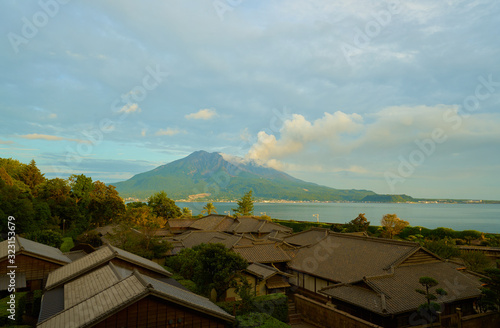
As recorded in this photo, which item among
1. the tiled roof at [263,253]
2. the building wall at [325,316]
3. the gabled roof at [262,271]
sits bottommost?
the building wall at [325,316]

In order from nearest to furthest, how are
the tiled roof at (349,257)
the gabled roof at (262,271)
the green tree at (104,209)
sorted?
the tiled roof at (349,257) < the gabled roof at (262,271) < the green tree at (104,209)

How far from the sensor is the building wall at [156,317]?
9.77 metres

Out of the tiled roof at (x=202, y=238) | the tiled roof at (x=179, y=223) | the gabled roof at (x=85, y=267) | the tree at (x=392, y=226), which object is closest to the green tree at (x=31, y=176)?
the tiled roof at (x=179, y=223)

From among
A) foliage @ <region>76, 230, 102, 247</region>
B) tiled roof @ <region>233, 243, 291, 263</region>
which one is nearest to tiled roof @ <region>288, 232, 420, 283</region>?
tiled roof @ <region>233, 243, 291, 263</region>

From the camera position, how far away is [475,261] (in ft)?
85.4

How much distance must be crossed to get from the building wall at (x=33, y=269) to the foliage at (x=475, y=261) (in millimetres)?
34883

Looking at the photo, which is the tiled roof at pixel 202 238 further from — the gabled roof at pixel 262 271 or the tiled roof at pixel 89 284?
the tiled roof at pixel 89 284

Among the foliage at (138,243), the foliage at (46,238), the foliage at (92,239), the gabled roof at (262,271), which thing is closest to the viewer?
the gabled roof at (262,271)

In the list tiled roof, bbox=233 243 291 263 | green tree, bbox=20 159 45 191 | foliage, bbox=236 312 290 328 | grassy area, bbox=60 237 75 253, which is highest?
green tree, bbox=20 159 45 191

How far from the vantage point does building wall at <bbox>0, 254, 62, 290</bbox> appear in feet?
59.6

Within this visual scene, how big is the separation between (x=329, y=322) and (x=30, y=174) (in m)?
68.3

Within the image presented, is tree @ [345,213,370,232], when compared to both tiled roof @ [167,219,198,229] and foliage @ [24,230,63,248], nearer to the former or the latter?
tiled roof @ [167,219,198,229]

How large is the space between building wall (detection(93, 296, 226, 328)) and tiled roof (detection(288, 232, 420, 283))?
40.9 feet

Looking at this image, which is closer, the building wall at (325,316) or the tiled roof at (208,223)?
the building wall at (325,316)
